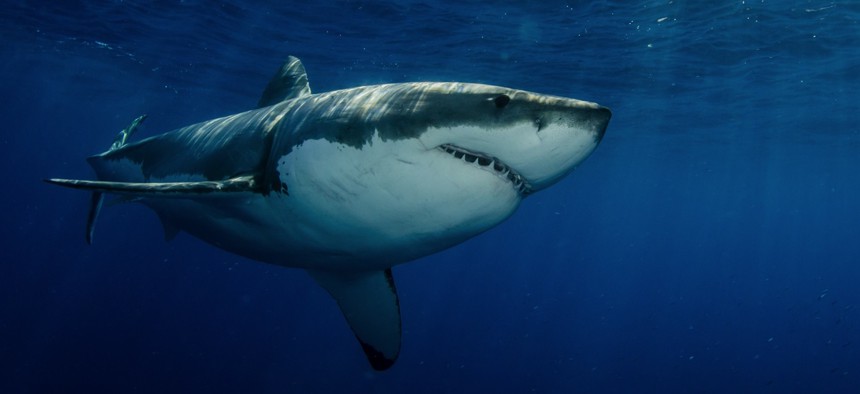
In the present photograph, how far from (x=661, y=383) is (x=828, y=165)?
26895 mm

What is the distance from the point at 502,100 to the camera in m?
2.43

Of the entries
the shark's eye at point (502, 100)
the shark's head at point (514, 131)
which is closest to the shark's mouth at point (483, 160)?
the shark's head at point (514, 131)

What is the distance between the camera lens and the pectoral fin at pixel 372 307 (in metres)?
5.29

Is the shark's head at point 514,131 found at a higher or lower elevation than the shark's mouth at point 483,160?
higher

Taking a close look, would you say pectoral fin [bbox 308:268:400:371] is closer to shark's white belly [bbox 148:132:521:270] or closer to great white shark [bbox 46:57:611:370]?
great white shark [bbox 46:57:611:370]

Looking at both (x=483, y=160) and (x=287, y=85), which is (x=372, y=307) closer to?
(x=287, y=85)

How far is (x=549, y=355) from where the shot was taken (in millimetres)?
35125

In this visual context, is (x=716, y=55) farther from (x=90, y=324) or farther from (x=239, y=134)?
(x=90, y=324)

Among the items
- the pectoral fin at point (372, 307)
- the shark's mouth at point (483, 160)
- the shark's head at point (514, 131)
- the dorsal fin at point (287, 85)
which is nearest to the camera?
the shark's head at point (514, 131)

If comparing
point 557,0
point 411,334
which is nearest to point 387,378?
point 411,334

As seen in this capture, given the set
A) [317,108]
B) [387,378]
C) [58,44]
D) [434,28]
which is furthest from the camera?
[387,378]

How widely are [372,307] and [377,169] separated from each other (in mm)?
2942

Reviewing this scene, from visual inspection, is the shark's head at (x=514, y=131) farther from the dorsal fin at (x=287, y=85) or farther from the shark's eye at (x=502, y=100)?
the dorsal fin at (x=287, y=85)

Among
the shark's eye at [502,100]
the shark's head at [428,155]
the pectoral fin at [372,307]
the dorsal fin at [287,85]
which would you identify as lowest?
the pectoral fin at [372,307]
